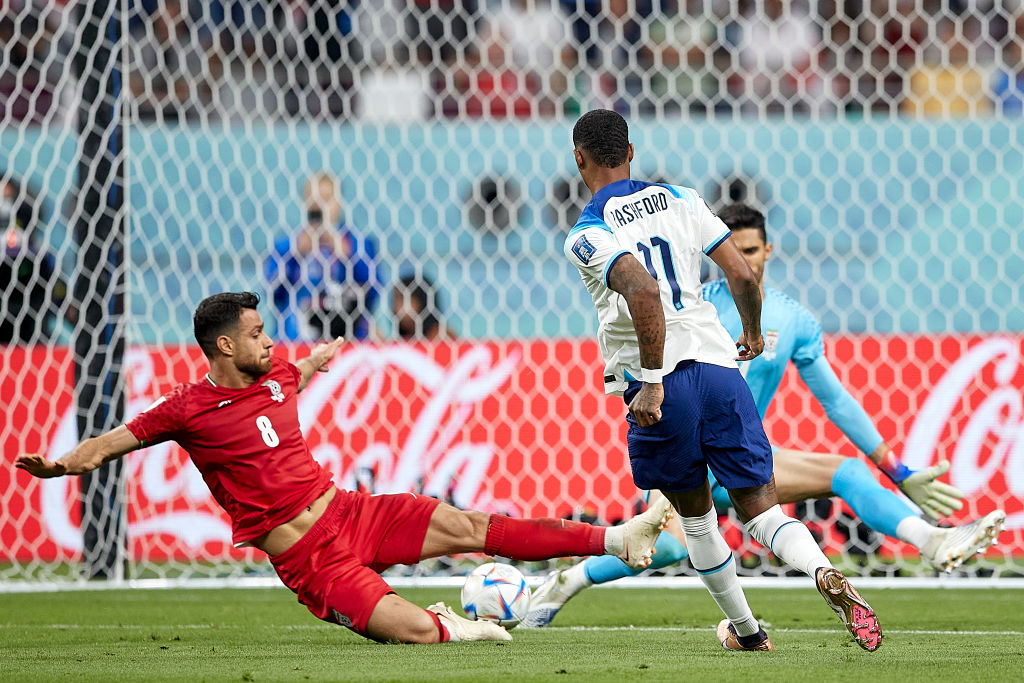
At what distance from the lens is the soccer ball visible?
4.74 meters

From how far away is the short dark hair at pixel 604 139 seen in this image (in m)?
3.90

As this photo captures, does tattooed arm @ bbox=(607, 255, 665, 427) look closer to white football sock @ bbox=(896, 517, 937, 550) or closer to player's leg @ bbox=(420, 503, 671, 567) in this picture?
player's leg @ bbox=(420, 503, 671, 567)

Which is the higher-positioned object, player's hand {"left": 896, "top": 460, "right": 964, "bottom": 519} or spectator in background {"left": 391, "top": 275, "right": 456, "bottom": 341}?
spectator in background {"left": 391, "top": 275, "right": 456, "bottom": 341}

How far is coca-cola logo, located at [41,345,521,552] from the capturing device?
23.9ft

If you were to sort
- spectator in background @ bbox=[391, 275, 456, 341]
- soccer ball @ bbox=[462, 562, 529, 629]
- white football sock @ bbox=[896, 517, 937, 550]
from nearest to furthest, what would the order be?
soccer ball @ bbox=[462, 562, 529, 629] < white football sock @ bbox=[896, 517, 937, 550] < spectator in background @ bbox=[391, 275, 456, 341]

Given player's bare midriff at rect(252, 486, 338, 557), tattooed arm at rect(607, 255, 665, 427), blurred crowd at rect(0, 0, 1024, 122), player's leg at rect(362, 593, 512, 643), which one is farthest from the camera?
blurred crowd at rect(0, 0, 1024, 122)

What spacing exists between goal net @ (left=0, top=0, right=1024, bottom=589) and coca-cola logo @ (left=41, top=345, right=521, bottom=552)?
0.05ft

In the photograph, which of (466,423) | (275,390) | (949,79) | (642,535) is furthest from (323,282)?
(949,79)

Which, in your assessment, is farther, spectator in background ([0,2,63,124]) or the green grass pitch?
spectator in background ([0,2,63,124])

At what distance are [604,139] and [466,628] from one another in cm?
166

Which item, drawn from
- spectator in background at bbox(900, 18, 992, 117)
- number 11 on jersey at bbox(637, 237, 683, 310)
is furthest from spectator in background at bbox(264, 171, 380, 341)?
spectator in background at bbox(900, 18, 992, 117)

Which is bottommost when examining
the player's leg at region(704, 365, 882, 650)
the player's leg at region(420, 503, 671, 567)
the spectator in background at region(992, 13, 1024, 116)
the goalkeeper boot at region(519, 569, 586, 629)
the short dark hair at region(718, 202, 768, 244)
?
the goalkeeper boot at region(519, 569, 586, 629)

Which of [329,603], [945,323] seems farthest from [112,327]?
[945,323]

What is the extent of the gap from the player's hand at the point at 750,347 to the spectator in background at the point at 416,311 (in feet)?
13.8
